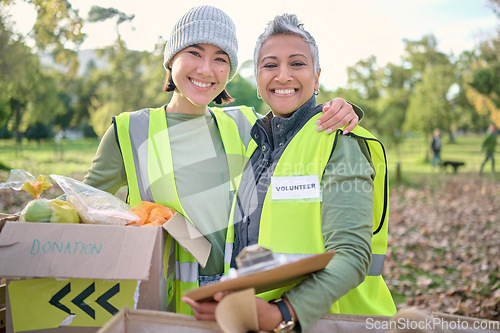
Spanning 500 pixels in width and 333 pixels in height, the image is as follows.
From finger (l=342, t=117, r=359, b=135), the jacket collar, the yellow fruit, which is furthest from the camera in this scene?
the jacket collar

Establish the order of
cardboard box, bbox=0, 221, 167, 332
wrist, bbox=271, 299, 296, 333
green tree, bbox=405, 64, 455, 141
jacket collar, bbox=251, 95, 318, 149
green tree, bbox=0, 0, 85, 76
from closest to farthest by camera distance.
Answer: wrist, bbox=271, 299, 296, 333, cardboard box, bbox=0, 221, 167, 332, jacket collar, bbox=251, 95, 318, 149, green tree, bbox=0, 0, 85, 76, green tree, bbox=405, 64, 455, 141

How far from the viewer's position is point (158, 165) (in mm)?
2129

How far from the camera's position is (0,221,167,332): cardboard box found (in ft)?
4.51

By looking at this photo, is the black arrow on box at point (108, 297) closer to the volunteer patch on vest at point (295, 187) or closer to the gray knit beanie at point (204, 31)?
the volunteer patch on vest at point (295, 187)

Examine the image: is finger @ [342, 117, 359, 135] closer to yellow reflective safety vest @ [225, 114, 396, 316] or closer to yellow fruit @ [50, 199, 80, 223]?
yellow reflective safety vest @ [225, 114, 396, 316]

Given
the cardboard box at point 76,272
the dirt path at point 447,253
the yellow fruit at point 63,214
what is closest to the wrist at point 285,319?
the cardboard box at point 76,272

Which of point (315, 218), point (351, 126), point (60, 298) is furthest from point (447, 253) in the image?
point (60, 298)

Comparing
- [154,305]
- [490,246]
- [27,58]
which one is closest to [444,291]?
[490,246]

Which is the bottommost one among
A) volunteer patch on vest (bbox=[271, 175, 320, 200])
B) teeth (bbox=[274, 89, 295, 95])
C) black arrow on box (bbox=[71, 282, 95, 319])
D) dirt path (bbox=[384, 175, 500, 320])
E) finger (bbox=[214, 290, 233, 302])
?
dirt path (bbox=[384, 175, 500, 320])

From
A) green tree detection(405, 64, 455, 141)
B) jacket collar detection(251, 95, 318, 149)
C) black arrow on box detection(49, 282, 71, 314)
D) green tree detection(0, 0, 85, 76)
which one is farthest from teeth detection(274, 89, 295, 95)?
green tree detection(405, 64, 455, 141)

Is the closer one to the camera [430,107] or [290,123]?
[290,123]

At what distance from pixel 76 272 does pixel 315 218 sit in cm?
92

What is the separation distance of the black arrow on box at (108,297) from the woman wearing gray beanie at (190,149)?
0.47 metres

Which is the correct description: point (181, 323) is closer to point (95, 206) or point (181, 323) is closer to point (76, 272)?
point (76, 272)
